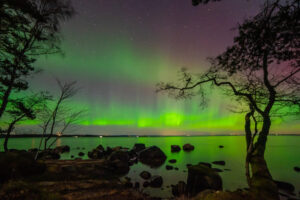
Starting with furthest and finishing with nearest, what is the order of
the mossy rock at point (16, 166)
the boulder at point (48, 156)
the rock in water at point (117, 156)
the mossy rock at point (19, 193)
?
the rock in water at point (117, 156)
the boulder at point (48, 156)
the mossy rock at point (16, 166)
the mossy rock at point (19, 193)

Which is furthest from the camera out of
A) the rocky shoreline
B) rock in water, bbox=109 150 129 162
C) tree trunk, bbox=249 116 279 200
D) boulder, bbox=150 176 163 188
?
rock in water, bbox=109 150 129 162

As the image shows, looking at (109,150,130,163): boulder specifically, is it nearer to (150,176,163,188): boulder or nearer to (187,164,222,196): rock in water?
(150,176,163,188): boulder

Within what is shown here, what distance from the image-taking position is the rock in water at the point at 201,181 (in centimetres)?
1126

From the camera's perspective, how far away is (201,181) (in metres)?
11.4

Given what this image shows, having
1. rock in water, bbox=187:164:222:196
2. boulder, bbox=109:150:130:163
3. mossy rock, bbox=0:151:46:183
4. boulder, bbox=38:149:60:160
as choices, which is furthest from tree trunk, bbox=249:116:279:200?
boulder, bbox=38:149:60:160

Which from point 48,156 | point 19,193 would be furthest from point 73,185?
point 48,156

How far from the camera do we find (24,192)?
175 inches

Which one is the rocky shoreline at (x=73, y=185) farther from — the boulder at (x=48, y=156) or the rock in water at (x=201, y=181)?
the boulder at (x=48, y=156)

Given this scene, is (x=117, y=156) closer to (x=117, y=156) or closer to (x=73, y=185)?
(x=117, y=156)

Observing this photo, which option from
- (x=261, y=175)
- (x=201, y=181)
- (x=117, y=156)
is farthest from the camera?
(x=117, y=156)

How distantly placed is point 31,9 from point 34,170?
1114 centimetres

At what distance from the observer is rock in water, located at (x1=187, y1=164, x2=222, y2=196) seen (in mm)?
11258

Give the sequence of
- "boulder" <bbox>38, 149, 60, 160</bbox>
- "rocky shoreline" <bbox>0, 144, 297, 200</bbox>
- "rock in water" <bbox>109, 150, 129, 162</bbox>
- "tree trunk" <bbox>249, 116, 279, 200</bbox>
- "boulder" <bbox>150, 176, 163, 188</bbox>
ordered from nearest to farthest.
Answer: "rocky shoreline" <bbox>0, 144, 297, 200</bbox> → "tree trunk" <bbox>249, 116, 279, 200</bbox> → "boulder" <bbox>150, 176, 163, 188</bbox> → "boulder" <bbox>38, 149, 60, 160</bbox> → "rock in water" <bbox>109, 150, 129, 162</bbox>

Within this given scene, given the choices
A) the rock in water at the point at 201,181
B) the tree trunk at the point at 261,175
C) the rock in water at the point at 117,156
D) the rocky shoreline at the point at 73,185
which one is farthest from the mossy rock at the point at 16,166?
the tree trunk at the point at 261,175
